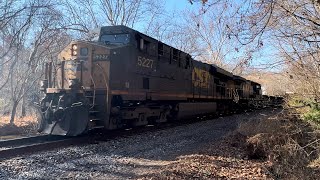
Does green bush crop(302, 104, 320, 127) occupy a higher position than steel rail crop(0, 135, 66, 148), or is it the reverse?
green bush crop(302, 104, 320, 127)

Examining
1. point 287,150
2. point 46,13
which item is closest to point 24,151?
point 287,150

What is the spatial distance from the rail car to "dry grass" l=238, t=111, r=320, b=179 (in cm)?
405

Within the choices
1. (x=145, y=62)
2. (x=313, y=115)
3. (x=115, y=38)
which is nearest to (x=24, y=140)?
(x=115, y=38)

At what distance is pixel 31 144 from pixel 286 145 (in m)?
6.91

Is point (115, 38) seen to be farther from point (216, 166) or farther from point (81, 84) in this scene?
point (216, 166)

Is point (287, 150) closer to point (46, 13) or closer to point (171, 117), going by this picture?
point (171, 117)

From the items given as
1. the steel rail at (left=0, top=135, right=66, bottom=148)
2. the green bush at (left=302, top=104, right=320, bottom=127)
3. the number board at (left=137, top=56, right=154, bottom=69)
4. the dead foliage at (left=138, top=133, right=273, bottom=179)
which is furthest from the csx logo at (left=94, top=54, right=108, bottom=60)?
the green bush at (left=302, top=104, right=320, bottom=127)

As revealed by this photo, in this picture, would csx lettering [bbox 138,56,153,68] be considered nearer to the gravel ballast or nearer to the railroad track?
the gravel ballast

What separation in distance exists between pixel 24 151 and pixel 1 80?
17.3 m

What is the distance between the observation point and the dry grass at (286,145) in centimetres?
833

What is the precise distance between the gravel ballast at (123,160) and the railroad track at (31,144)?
1.50ft

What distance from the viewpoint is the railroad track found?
8.27 metres

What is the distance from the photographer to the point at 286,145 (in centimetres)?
912

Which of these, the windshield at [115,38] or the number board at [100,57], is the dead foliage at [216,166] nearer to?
Result: the number board at [100,57]
